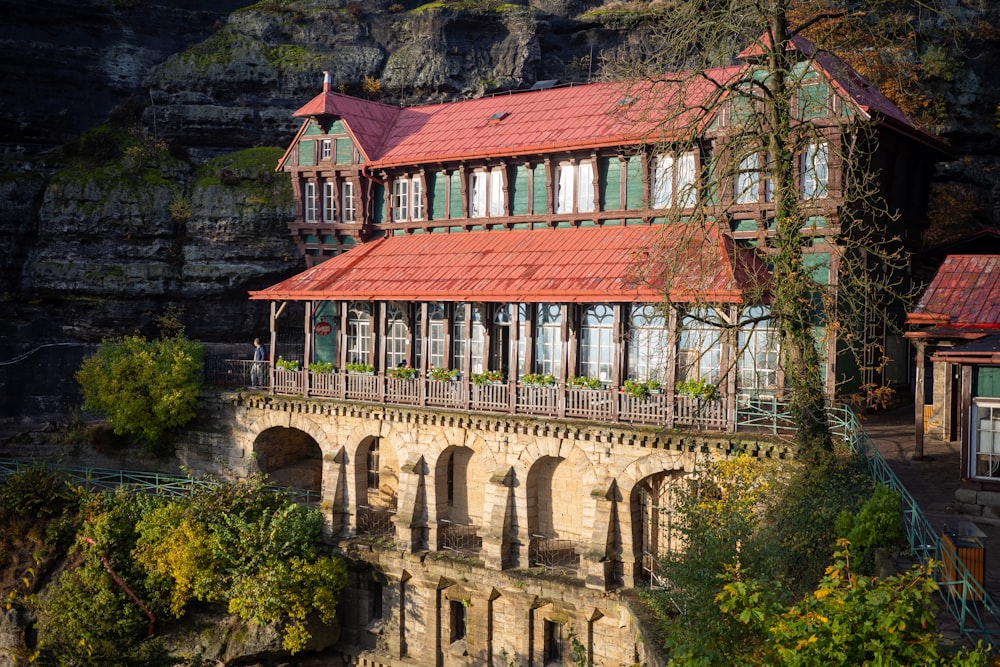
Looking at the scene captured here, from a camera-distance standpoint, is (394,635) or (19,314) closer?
(394,635)

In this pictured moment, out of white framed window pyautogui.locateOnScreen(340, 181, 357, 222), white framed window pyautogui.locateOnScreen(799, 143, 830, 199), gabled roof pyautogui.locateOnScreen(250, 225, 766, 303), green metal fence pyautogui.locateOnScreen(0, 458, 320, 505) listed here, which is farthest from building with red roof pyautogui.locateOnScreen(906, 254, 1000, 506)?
white framed window pyautogui.locateOnScreen(340, 181, 357, 222)

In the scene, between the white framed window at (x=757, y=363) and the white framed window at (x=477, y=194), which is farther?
the white framed window at (x=477, y=194)

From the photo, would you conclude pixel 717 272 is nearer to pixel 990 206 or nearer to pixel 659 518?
pixel 659 518

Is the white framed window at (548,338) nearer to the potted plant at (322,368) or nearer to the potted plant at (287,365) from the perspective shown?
the potted plant at (322,368)

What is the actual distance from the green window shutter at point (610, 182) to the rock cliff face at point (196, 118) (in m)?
13.1

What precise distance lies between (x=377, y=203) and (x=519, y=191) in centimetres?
585

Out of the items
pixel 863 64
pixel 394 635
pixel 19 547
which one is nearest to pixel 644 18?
pixel 863 64

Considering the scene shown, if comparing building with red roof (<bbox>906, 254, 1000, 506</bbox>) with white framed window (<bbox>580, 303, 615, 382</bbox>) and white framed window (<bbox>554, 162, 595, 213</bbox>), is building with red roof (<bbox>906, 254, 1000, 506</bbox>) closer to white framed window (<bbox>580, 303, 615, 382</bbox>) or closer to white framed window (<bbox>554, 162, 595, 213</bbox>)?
white framed window (<bbox>580, 303, 615, 382</bbox>)

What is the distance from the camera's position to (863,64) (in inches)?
1225

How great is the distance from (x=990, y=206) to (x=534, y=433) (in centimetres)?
2025

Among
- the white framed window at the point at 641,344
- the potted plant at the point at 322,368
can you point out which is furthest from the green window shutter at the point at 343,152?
the white framed window at the point at 641,344

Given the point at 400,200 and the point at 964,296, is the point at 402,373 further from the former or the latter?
the point at 964,296

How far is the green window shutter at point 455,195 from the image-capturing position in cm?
3025

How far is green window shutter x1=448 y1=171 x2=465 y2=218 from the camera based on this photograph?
30.2 m
